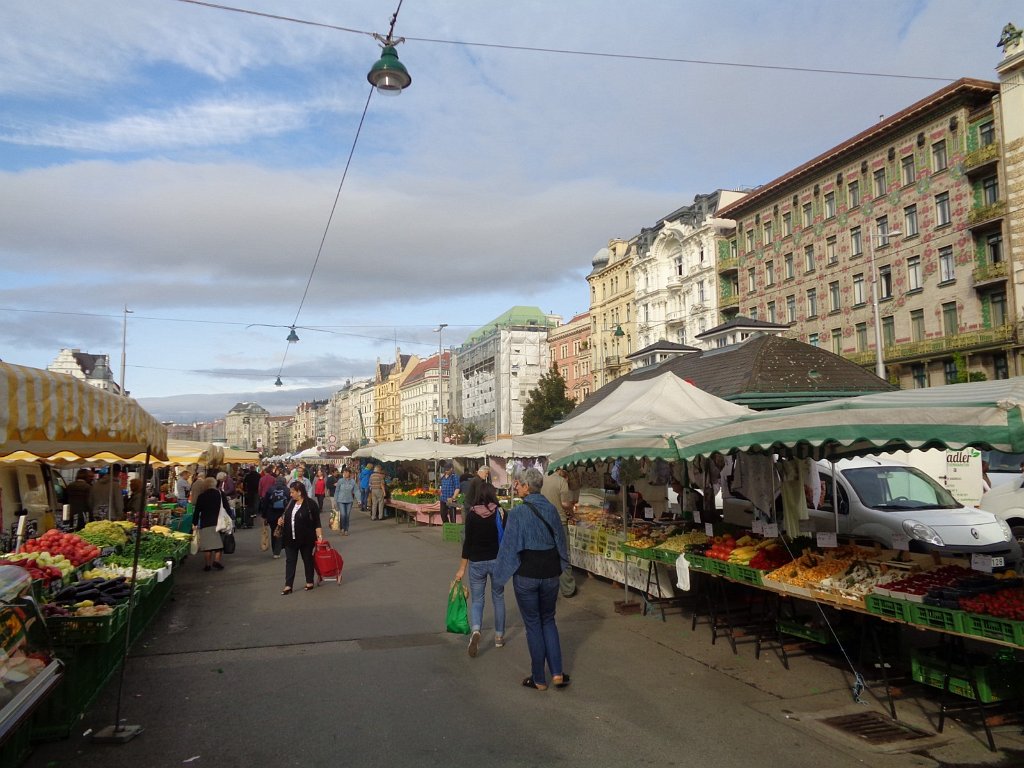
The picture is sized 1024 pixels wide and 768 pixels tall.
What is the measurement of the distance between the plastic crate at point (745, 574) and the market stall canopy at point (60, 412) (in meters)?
5.88

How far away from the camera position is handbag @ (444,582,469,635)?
28.5ft

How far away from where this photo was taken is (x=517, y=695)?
6809 mm

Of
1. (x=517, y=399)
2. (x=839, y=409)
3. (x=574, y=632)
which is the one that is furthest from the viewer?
(x=517, y=399)

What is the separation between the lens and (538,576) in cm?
698

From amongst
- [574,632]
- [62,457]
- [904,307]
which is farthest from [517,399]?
[574,632]

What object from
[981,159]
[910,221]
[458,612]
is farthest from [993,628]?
[910,221]

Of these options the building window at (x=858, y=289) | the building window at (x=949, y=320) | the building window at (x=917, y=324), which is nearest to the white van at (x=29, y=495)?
the building window at (x=949, y=320)

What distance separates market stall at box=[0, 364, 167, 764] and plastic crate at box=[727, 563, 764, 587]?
580 cm

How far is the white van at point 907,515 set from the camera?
11.4 metres

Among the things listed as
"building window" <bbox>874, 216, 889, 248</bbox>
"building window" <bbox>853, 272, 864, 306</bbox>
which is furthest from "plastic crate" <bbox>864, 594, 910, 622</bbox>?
"building window" <bbox>853, 272, 864, 306</bbox>

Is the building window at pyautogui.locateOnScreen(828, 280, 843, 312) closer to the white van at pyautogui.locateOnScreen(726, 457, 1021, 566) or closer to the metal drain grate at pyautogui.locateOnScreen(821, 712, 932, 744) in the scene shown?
the white van at pyautogui.locateOnScreen(726, 457, 1021, 566)

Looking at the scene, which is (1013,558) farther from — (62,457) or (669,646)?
(62,457)

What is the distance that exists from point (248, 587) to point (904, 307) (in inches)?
→ 1474

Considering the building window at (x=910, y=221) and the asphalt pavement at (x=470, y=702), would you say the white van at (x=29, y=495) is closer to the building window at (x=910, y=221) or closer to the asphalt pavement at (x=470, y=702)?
the asphalt pavement at (x=470, y=702)
